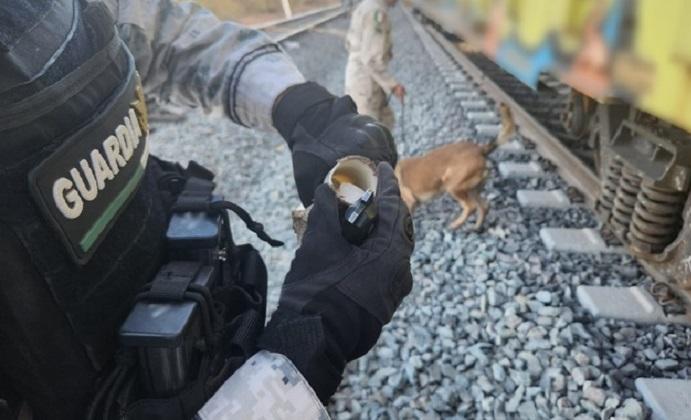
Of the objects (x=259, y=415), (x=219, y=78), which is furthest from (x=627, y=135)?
(x=259, y=415)

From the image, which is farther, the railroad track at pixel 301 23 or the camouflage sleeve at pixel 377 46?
the railroad track at pixel 301 23

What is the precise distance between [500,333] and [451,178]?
1.33m

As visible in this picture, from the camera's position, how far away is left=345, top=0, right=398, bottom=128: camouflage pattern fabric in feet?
15.5

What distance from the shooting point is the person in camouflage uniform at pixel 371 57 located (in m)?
4.74

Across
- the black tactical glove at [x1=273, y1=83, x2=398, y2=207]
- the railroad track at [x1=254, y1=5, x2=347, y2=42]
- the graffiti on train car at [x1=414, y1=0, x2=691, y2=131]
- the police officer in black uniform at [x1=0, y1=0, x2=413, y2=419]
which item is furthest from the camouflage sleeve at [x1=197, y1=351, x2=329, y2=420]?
the railroad track at [x1=254, y1=5, x2=347, y2=42]

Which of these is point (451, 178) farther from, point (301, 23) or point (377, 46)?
point (301, 23)

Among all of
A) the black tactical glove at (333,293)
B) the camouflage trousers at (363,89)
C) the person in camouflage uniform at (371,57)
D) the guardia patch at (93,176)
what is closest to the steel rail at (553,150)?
the person in camouflage uniform at (371,57)

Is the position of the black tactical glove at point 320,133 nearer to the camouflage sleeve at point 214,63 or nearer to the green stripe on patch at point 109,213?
the camouflage sleeve at point 214,63

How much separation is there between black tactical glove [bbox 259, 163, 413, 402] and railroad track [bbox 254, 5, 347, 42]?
247 inches

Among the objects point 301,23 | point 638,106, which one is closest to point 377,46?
point 638,106

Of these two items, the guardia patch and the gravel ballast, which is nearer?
the guardia patch

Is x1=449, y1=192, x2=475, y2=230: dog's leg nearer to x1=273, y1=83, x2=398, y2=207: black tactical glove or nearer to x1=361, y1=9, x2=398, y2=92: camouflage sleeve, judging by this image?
x1=361, y1=9, x2=398, y2=92: camouflage sleeve

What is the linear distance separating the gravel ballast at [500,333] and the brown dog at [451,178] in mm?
153

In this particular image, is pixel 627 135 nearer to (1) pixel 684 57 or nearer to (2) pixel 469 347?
(1) pixel 684 57
